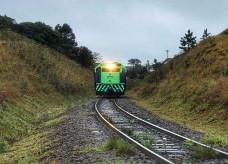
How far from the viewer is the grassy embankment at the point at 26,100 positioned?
378 inches

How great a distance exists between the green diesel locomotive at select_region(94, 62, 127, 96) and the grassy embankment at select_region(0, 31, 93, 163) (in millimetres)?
3489

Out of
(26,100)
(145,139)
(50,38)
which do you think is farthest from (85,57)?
(145,139)

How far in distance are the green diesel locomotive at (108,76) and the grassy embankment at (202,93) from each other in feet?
12.5

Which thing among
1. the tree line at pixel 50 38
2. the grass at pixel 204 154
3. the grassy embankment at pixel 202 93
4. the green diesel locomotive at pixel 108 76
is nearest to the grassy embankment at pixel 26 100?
the green diesel locomotive at pixel 108 76

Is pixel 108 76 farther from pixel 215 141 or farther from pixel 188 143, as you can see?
pixel 188 143

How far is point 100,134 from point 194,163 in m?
4.54

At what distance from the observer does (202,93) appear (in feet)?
58.2

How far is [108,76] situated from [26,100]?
13.0m

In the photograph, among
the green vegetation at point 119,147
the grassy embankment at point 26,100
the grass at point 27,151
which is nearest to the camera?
the green vegetation at point 119,147

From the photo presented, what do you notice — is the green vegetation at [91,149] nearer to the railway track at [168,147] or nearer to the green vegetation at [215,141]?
the railway track at [168,147]

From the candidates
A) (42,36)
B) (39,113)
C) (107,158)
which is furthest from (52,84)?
(42,36)

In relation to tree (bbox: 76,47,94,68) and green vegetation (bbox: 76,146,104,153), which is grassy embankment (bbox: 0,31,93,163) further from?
tree (bbox: 76,47,94,68)

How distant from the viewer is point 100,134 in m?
10.4

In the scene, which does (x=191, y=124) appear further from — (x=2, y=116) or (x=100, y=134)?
(x=2, y=116)
